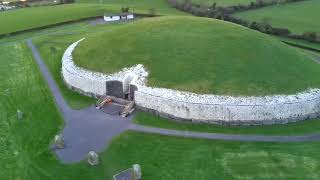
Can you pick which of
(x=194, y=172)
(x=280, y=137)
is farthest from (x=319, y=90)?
(x=194, y=172)

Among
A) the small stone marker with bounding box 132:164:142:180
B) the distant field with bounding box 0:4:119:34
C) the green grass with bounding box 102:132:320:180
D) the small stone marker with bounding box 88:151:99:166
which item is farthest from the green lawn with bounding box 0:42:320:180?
the distant field with bounding box 0:4:119:34

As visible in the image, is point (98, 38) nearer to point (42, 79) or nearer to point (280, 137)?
point (42, 79)

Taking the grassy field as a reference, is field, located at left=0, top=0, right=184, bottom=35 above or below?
below

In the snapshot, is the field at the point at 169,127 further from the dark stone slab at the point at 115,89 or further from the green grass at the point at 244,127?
the dark stone slab at the point at 115,89

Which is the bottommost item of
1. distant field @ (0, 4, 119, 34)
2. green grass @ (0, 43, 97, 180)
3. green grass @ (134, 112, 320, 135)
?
green grass @ (0, 43, 97, 180)

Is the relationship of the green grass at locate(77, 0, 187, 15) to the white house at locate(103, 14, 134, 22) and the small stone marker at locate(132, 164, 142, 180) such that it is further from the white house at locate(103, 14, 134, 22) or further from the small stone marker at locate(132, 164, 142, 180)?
the small stone marker at locate(132, 164, 142, 180)

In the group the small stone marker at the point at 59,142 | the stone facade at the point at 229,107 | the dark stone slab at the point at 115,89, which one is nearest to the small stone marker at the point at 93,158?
the small stone marker at the point at 59,142
